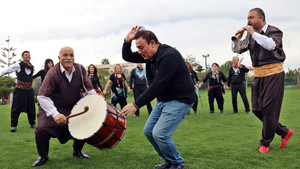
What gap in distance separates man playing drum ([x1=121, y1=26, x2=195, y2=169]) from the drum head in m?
0.44

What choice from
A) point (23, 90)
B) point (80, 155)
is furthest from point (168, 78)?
point (23, 90)

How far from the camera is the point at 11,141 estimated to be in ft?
20.6

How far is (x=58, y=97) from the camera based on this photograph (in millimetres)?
4352

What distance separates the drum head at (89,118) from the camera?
3607 millimetres


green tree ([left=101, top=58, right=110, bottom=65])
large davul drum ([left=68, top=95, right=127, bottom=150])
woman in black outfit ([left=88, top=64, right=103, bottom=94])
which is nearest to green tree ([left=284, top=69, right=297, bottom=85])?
green tree ([left=101, top=58, right=110, bottom=65])

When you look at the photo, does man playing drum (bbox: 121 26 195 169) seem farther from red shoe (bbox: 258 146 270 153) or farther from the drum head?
red shoe (bbox: 258 146 270 153)

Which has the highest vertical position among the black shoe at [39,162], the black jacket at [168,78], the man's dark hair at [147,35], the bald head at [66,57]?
the man's dark hair at [147,35]

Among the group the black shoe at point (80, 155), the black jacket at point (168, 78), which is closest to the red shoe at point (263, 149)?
the black jacket at point (168, 78)

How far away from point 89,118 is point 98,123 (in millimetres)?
233

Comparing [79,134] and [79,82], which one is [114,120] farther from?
[79,82]

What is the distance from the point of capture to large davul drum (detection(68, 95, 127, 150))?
3588mm

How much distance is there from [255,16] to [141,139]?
3.40 metres

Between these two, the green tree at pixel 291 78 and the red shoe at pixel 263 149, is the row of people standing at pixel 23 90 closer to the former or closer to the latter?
the red shoe at pixel 263 149

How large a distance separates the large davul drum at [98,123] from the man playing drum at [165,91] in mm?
355
